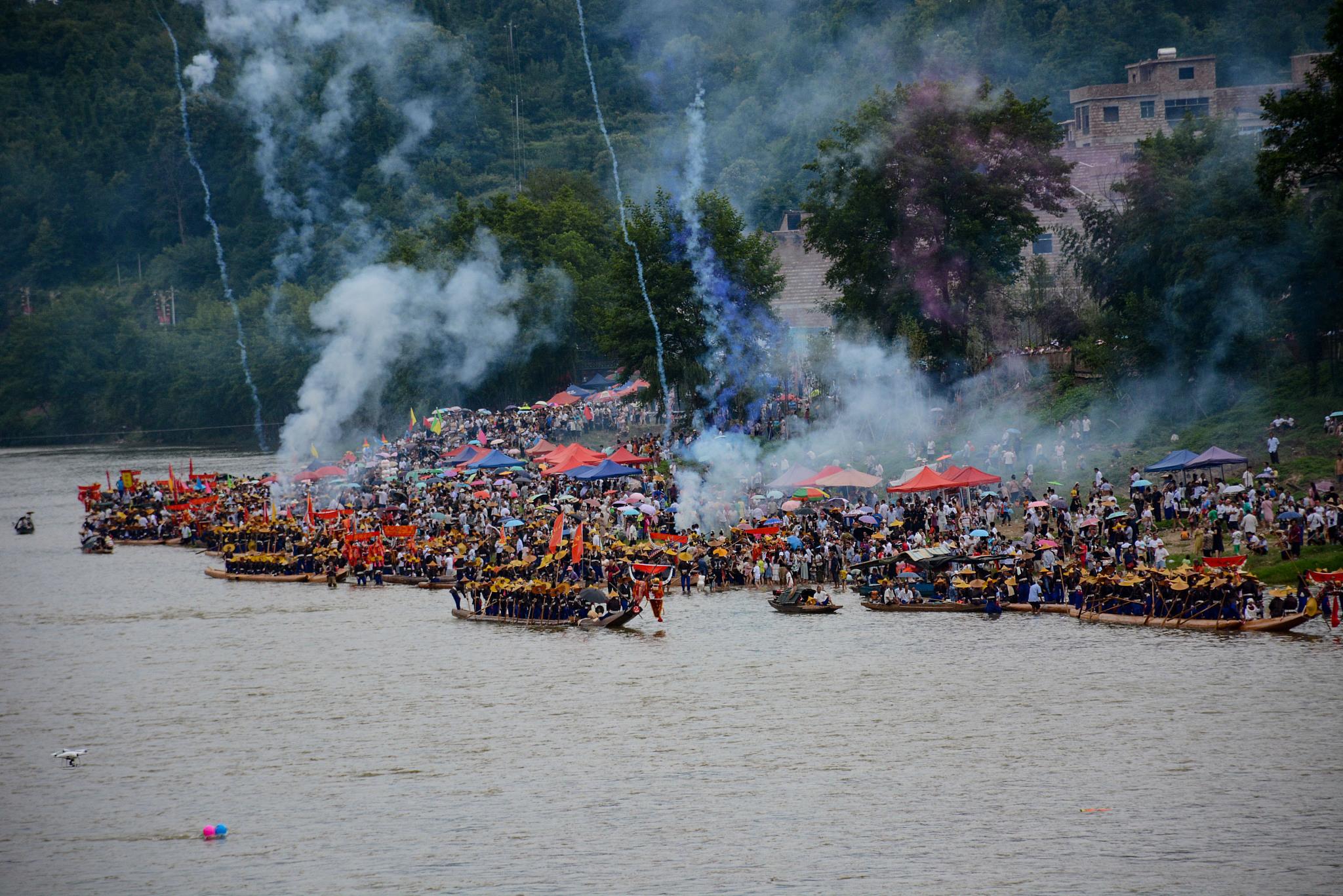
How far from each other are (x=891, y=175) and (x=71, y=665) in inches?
1685

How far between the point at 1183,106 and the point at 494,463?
61.5 m

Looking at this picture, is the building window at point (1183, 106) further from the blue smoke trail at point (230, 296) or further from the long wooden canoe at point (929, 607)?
the long wooden canoe at point (929, 607)

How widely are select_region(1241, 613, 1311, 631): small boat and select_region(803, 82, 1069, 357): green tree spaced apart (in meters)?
34.3

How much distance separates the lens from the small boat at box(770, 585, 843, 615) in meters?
46.3

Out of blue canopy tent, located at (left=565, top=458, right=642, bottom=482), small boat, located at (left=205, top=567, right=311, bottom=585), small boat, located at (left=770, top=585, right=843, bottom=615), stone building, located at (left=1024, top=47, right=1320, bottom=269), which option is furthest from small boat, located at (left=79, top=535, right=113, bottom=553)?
stone building, located at (left=1024, top=47, right=1320, bottom=269)

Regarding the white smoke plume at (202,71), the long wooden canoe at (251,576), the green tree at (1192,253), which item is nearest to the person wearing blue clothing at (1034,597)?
the green tree at (1192,253)

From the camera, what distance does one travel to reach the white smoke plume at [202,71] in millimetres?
170500

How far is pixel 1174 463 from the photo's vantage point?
162 ft

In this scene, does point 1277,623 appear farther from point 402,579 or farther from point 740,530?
point 402,579

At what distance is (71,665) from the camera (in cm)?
4753

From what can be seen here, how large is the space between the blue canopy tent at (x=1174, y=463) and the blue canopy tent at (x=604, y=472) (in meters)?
20.9

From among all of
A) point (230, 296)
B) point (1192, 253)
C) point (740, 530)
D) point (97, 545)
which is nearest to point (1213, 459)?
point (1192, 253)

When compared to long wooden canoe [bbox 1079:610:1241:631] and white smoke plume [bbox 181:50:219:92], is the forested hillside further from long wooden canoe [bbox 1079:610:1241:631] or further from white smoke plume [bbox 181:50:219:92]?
long wooden canoe [bbox 1079:610:1241:631]

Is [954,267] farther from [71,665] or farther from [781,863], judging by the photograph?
[781,863]
